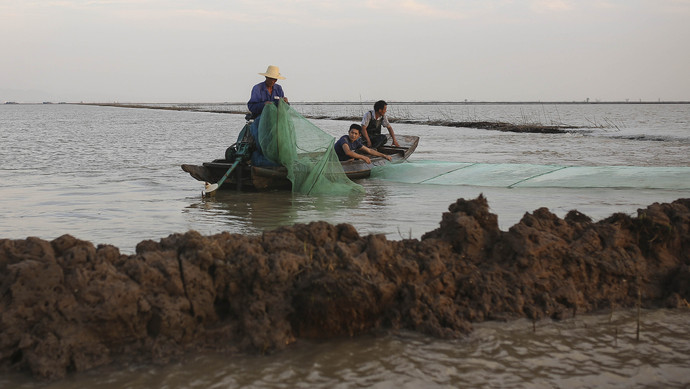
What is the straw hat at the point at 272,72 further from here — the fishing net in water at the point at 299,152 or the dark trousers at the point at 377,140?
the dark trousers at the point at 377,140

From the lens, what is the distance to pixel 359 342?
361 cm

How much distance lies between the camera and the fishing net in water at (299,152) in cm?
936

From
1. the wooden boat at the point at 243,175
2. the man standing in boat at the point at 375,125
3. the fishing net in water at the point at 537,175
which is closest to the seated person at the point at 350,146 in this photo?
the fishing net in water at the point at 537,175

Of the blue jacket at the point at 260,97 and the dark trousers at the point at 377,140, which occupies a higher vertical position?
the blue jacket at the point at 260,97

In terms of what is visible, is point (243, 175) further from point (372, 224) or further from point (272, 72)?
point (372, 224)

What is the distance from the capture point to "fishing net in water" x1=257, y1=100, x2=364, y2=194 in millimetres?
9359

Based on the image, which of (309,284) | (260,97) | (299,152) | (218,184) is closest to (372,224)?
(299,152)

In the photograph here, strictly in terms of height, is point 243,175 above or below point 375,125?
below

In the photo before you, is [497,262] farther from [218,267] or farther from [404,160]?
[404,160]

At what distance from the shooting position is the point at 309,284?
362 cm

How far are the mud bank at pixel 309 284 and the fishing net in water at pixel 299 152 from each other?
5.09 metres

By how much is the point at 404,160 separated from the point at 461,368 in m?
9.61

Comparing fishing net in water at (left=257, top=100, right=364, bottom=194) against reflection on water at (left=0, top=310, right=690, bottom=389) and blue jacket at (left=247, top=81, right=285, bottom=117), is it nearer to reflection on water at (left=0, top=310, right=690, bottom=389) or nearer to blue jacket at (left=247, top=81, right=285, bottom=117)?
blue jacket at (left=247, top=81, right=285, bottom=117)

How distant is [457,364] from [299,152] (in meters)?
6.75
